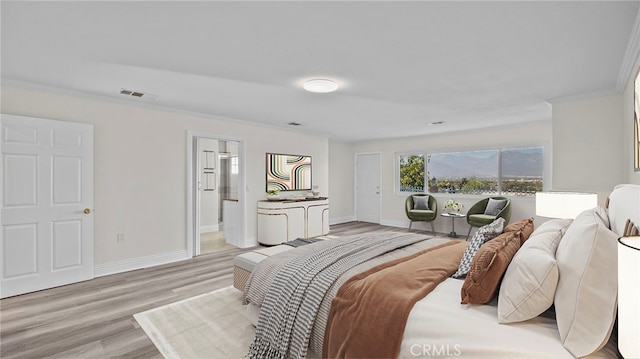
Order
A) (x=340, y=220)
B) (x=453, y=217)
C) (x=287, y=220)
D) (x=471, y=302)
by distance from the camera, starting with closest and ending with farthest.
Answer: (x=471, y=302) < (x=287, y=220) < (x=453, y=217) < (x=340, y=220)

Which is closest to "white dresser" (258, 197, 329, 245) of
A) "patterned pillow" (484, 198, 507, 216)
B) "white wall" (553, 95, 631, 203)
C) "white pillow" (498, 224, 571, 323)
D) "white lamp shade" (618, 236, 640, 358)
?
"patterned pillow" (484, 198, 507, 216)

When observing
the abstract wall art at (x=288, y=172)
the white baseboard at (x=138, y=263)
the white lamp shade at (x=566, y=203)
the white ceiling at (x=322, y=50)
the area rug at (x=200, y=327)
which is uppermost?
the white ceiling at (x=322, y=50)

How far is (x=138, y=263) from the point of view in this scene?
4242 millimetres

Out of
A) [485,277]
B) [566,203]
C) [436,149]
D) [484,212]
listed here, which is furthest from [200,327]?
[436,149]

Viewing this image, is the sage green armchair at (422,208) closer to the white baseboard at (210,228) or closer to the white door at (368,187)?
the white door at (368,187)

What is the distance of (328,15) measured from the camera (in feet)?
6.50

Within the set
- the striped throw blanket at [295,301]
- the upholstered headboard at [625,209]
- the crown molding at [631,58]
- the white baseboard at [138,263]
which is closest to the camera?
the upholstered headboard at [625,209]

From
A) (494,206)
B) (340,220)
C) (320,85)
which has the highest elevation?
(320,85)

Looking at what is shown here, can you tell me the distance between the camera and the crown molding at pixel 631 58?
2.17m

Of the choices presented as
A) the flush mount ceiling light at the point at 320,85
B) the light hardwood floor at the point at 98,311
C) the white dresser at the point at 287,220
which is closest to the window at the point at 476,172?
the white dresser at the point at 287,220

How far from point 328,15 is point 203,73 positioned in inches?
64.9

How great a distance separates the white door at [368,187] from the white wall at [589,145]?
4.60m

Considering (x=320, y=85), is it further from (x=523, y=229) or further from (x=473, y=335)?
(x=473, y=335)

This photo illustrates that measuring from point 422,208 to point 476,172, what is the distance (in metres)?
1.41
